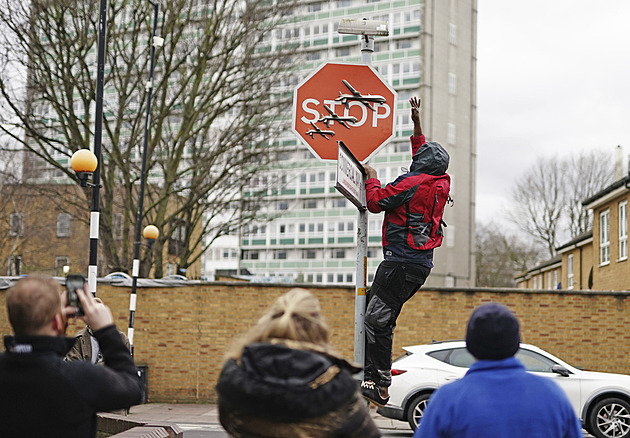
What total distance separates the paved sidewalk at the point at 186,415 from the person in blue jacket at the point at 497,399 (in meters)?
11.5

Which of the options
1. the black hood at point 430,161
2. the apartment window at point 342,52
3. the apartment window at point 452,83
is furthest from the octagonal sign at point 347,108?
the apartment window at point 342,52

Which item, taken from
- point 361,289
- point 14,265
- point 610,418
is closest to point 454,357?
point 610,418

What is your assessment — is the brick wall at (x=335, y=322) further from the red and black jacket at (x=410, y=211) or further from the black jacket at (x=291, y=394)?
the black jacket at (x=291, y=394)

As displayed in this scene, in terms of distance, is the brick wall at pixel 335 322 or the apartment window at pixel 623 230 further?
the apartment window at pixel 623 230

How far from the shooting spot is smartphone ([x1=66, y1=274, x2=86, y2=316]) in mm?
3117

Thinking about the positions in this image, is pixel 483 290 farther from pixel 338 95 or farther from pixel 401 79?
pixel 401 79

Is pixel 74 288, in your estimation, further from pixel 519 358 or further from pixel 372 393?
pixel 519 358

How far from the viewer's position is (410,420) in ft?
45.2

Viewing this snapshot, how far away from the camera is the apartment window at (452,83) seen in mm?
79188

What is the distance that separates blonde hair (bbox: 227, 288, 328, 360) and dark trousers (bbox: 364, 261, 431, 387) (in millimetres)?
2421

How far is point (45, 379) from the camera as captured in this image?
9.67 feet

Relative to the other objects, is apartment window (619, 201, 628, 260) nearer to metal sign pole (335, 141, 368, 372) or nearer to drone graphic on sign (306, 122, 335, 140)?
drone graphic on sign (306, 122, 335, 140)

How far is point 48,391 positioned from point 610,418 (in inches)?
488

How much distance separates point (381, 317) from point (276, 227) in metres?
84.2
